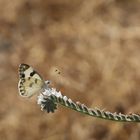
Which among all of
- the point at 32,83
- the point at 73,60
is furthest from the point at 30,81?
the point at 73,60

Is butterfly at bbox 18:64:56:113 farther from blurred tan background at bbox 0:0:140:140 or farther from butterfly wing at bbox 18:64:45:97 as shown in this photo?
blurred tan background at bbox 0:0:140:140

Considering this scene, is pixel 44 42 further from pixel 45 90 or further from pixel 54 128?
pixel 45 90

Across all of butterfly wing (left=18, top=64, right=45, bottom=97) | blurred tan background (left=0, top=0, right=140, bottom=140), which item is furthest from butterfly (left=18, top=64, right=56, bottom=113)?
blurred tan background (left=0, top=0, right=140, bottom=140)

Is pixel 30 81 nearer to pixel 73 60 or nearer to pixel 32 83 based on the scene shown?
pixel 32 83

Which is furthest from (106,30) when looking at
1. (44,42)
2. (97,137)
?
(97,137)

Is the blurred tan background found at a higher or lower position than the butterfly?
higher

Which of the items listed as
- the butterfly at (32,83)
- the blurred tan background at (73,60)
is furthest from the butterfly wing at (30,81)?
the blurred tan background at (73,60)
